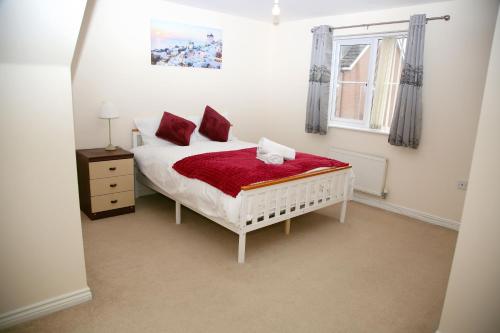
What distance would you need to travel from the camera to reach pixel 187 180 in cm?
340

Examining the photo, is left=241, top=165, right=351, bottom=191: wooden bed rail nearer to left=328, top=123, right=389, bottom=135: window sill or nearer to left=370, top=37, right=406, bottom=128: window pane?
left=328, top=123, right=389, bottom=135: window sill

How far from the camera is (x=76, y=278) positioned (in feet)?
7.64

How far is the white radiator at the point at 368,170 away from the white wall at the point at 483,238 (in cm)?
263

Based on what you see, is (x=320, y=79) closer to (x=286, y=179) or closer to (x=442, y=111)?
(x=442, y=111)

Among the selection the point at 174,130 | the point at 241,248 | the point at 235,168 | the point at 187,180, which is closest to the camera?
the point at 241,248

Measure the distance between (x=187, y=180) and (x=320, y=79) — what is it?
2519 mm

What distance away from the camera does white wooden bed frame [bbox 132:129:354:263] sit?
2.94 meters

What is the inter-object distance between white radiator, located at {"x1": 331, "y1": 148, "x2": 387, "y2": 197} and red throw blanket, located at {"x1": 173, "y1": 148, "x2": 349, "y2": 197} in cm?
89

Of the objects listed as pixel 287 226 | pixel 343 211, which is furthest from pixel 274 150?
pixel 343 211

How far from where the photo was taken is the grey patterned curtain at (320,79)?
15.7 ft

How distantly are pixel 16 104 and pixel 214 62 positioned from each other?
3354 mm

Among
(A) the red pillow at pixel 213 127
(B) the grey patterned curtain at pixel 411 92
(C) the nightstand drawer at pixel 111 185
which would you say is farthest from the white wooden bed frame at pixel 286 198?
(A) the red pillow at pixel 213 127

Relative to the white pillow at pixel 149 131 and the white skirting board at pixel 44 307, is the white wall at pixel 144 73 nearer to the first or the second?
the white pillow at pixel 149 131

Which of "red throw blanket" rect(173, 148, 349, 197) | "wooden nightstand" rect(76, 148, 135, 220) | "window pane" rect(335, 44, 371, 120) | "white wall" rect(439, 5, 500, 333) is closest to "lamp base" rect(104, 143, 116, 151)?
"wooden nightstand" rect(76, 148, 135, 220)
